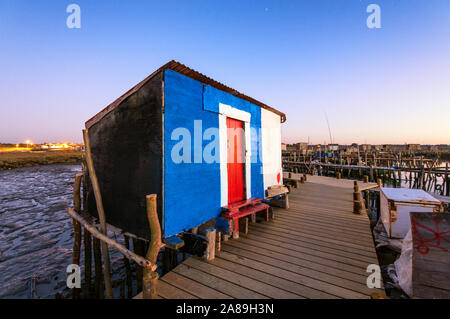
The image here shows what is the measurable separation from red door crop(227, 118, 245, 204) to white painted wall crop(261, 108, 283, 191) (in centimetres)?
143

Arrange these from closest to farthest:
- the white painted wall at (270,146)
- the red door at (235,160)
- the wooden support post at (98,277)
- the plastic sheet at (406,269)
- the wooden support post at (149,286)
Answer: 1. the wooden support post at (149,286)
2. the plastic sheet at (406,269)
3. the wooden support post at (98,277)
4. the red door at (235,160)
5. the white painted wall at (270,146)

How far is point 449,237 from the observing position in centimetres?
324

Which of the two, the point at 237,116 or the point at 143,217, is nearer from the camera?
the point at 143,217

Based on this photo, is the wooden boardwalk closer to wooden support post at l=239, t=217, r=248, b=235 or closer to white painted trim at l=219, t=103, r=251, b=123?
wooden support post at l=239, t=217, r=248, b=235

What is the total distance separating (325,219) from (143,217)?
603 cm

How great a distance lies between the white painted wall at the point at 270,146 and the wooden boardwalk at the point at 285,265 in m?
2.07

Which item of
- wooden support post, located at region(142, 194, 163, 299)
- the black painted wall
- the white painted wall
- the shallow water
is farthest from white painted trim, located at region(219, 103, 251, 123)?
the shallow water

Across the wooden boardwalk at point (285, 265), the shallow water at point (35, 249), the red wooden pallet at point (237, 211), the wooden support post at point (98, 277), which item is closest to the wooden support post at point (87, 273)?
the wooden support post at point (98, 277)

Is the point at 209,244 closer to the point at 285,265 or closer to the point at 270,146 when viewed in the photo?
the point at 285,265

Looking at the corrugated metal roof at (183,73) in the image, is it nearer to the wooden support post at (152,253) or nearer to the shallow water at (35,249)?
the wooden support post at (152,253)

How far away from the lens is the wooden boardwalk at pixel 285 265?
3.25 meters

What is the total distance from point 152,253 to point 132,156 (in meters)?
2.39
